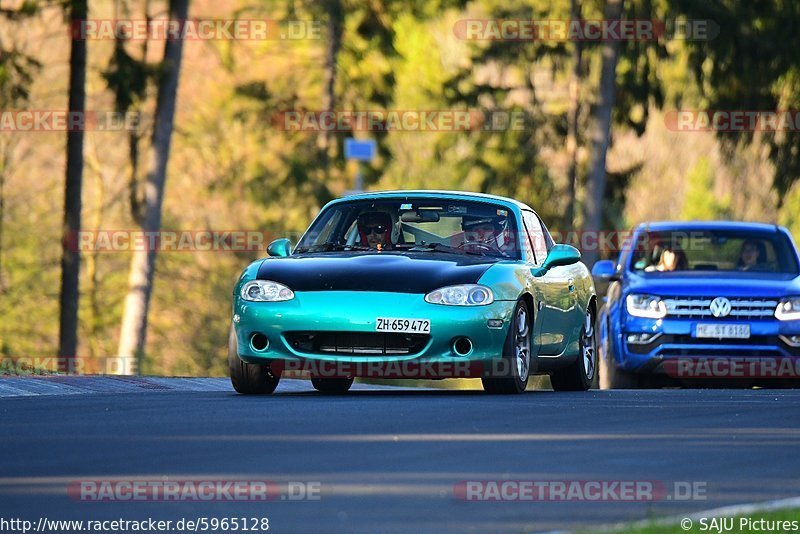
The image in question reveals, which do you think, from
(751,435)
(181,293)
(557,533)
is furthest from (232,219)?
(557,533)

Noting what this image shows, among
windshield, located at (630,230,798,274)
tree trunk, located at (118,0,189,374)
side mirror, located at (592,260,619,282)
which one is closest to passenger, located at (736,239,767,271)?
windshield, located at (630,230,798,274)

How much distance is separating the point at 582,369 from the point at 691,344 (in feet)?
5.68

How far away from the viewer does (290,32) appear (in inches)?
2018

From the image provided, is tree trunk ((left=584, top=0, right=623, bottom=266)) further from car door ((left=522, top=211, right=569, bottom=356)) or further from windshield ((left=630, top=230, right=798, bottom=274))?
car door ((left=522, top=211, right=569, bottom=356))

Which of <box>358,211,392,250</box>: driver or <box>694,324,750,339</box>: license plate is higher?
<box>358,211,392,250</box>: driver

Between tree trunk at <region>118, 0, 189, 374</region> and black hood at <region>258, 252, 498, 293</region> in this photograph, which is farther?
tree trunk at <region>118, 0, 189, 374</region>

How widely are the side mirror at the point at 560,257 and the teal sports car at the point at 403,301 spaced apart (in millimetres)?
19

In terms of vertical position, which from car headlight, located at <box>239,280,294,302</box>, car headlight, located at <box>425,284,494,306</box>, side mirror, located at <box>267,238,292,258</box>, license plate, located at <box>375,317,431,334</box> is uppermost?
side mirror, located at <box>267,238,292,258</box>

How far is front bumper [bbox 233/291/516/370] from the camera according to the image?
46.4 feet

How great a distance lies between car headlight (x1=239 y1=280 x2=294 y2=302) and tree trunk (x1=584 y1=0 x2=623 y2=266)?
2664 centimetres

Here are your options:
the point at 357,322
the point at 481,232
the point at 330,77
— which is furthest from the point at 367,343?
the point at 330,77

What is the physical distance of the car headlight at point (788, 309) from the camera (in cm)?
1830

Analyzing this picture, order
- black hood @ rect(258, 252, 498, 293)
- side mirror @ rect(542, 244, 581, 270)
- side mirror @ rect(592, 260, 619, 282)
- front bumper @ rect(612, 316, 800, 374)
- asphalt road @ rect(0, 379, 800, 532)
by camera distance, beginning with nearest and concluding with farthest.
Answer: asphalt road @ rect(0, 379, 800, 532) < black hood @ rect(258, 252, 498, 293) < side mirror @ rect(542, 244, 581, 270) < front bumper @ rect(612, 316, 800, 374) < side mirror @ rect(592, 260, 619, 282)

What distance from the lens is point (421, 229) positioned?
15.7 meters
